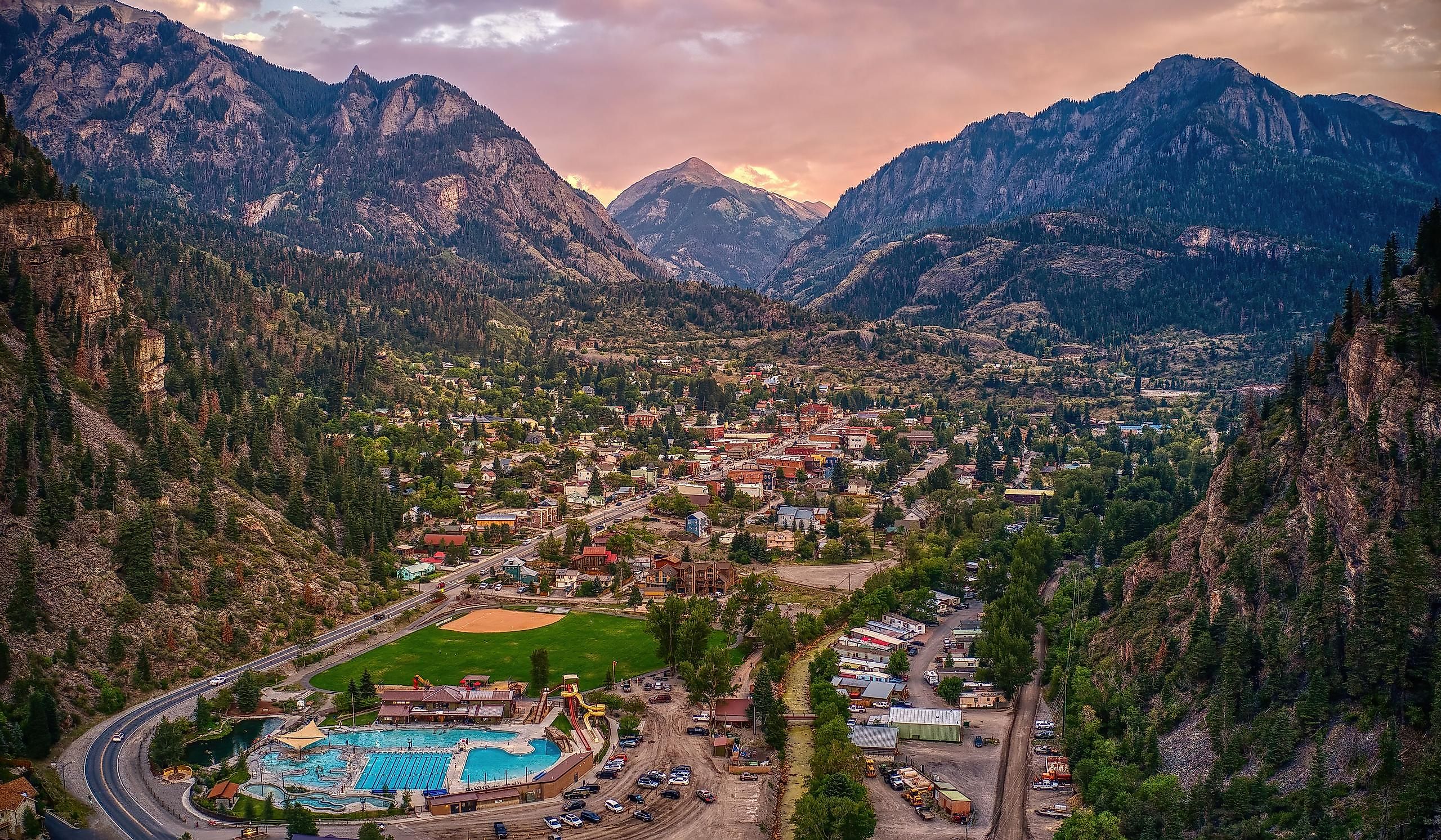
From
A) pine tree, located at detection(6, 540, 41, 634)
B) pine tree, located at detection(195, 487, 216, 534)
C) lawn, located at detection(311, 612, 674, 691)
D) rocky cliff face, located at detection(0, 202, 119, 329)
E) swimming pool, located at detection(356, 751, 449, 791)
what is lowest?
swimming pool, located at detection(356, 751, 449, 791)

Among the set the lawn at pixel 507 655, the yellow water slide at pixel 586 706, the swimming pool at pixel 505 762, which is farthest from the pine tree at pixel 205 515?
the swimming pool at pixel 505 762

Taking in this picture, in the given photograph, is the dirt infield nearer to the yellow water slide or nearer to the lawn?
the lawn

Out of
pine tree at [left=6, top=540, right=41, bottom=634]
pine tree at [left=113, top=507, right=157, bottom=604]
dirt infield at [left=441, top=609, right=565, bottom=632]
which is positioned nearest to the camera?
pine tree at [left=6, top=540, right=41, bottom=634]

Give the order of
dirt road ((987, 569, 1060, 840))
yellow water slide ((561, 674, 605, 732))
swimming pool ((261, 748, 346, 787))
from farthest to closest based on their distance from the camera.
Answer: yellow water slide ((561, 674, 605, 732))
swimming pool ((261, 748, 346, 787))
dirt road ((987, 569, 1060, 840))

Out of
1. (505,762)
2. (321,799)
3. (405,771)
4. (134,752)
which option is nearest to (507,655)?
(505,762)

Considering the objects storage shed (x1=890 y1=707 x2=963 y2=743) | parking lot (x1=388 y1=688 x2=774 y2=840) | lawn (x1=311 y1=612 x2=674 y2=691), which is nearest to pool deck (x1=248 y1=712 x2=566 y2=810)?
parking lot (x1=388 y1=688 x2=774 y2=840)

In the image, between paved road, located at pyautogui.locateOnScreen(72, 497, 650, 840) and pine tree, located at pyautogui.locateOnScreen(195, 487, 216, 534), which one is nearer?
paved road, located at pyautogui.locateOnScreen(72, 497, 650, 840)

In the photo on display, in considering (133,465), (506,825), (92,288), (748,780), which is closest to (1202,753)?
(748,780)
